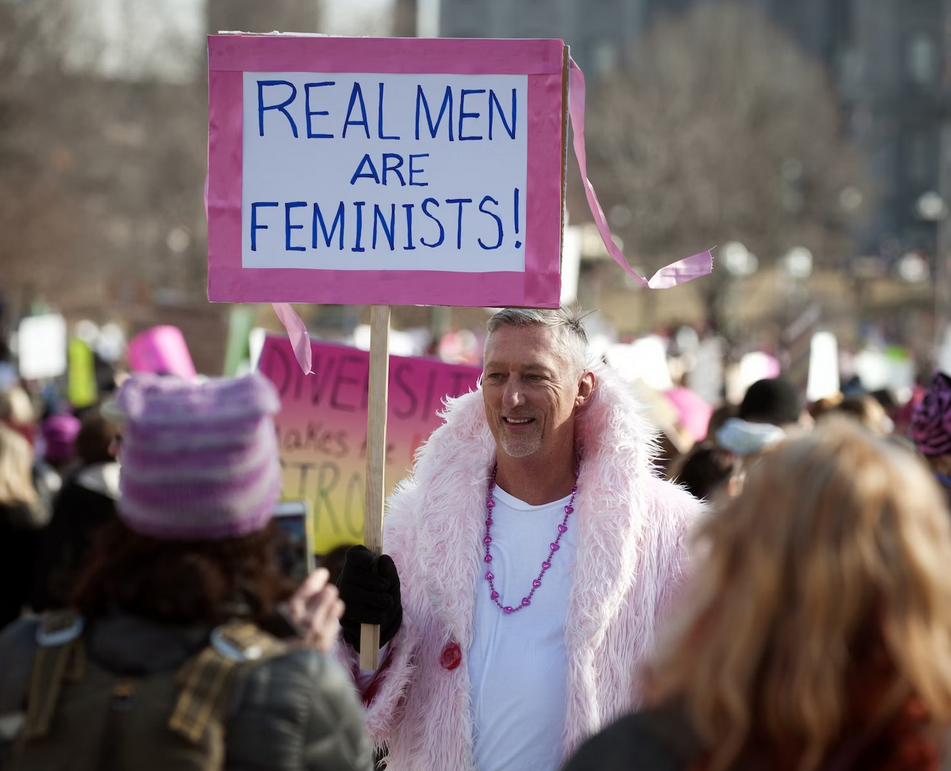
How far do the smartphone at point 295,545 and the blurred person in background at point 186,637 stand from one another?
0.39 metres

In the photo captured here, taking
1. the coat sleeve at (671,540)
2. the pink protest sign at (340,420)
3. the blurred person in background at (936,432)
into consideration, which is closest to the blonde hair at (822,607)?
the coat sleeve at (671,540)

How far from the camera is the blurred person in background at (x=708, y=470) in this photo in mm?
4703

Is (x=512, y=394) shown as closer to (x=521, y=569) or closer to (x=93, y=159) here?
(x=521, y=569)

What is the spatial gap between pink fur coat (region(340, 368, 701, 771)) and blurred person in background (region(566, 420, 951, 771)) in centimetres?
126

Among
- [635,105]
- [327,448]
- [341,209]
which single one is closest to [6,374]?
[327,448]

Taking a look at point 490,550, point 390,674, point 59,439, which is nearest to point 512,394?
point 490,550

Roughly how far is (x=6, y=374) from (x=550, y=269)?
33.3ft

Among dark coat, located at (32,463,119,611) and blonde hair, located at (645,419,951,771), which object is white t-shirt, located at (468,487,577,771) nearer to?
blonde hair, located at (645,419,951,771)

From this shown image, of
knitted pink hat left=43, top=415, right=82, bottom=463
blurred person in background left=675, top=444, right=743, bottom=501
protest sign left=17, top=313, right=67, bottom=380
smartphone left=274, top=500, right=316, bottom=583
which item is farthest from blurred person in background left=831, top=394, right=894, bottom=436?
protest sign left=17, top=313, right=67, bottom=380

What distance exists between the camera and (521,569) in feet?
10.5

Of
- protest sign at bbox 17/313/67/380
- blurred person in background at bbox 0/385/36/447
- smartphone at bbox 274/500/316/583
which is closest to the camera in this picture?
smartphone at bbox 274/500/316/583

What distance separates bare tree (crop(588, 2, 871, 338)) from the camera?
1825 inches

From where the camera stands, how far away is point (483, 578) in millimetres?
3191

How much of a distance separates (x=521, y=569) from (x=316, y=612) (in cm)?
116
